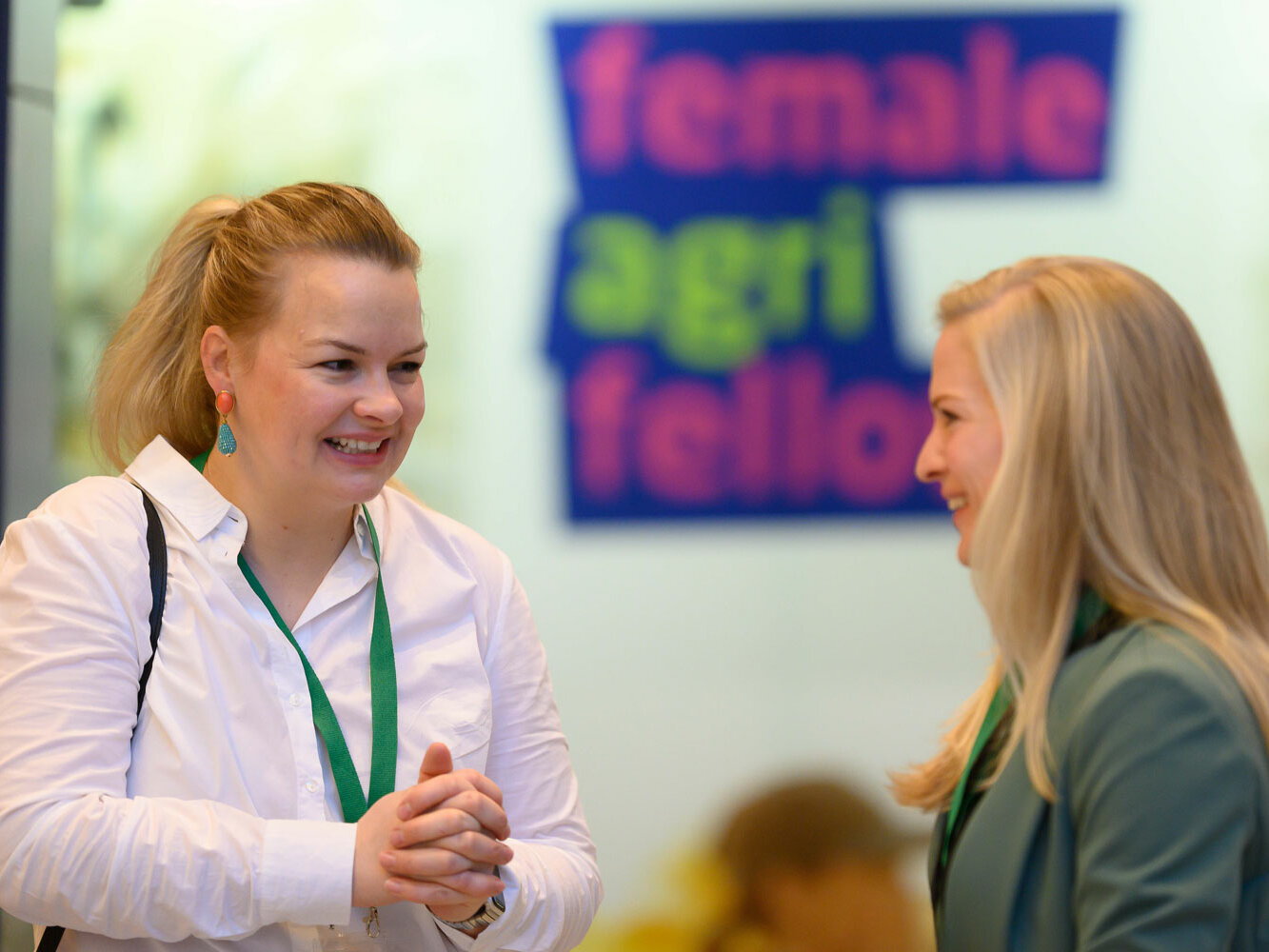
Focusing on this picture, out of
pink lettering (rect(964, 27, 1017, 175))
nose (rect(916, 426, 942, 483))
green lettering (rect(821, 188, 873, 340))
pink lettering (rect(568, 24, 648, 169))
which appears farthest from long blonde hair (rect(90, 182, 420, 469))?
pink lettering (rect(964, 27, 1017, 175))

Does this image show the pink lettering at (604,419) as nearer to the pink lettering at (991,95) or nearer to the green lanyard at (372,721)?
the pink lettering at (991,95)

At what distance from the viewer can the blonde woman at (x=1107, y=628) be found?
135 centimetres

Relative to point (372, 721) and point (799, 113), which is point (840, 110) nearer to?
point (799, 113)

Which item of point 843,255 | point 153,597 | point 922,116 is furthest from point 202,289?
point 922,116

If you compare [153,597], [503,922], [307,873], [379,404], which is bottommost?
[503,922]

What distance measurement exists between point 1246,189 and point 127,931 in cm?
308

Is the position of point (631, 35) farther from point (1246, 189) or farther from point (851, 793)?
point (851, 793)

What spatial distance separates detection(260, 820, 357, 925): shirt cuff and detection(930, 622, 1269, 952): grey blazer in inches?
29.4

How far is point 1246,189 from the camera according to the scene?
3428 millimetres

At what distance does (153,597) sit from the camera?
1.71 m

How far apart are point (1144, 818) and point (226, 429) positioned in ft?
4.11

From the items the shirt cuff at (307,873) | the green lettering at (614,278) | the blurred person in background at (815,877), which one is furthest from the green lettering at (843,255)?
the shirt cuff at (307,873)

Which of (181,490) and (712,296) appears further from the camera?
(712,296)

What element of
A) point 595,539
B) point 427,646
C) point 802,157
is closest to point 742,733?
point 595,539
